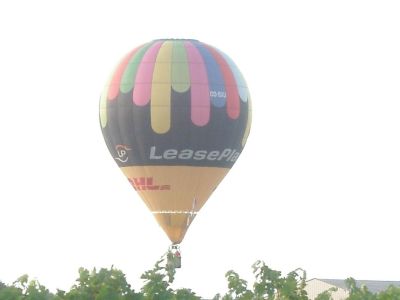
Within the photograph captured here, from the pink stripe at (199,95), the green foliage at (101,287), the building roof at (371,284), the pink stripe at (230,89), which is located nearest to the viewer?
the green foliage at (101,287)

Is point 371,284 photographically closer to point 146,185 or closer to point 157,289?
point 146,185

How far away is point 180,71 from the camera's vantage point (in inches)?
2699

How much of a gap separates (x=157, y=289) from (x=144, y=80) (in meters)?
30.2

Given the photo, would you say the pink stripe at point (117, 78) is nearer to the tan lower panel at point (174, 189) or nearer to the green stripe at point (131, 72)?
the green stripe at point (131, 72)

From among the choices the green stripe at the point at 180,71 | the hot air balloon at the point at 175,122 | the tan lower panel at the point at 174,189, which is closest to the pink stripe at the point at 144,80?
the hot air balloon at the point at 175,122

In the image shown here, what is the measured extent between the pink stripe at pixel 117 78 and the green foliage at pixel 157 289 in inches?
1165

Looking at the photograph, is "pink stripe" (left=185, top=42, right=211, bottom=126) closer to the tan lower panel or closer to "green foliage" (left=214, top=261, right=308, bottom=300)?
the tan lower panel

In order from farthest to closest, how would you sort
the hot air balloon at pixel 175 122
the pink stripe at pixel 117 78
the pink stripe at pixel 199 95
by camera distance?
the pink stripe at pixel 117 78, the hot air balloon at pixel 175 122, the pink stripe at pixel 199 95

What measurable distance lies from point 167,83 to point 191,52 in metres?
2.17

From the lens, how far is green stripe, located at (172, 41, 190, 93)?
68.3 m

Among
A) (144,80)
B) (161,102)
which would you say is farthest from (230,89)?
(144,80)

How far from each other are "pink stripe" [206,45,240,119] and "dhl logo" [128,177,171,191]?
14.7 ft

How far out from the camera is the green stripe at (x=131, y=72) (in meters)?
69.1

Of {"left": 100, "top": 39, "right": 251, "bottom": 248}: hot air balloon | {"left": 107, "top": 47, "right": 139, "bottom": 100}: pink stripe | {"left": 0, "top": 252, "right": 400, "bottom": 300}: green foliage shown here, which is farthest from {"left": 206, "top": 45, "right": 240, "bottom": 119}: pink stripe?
{"left": 0, "top": 252, "right": 400, "bottom": 300}: green foliage
